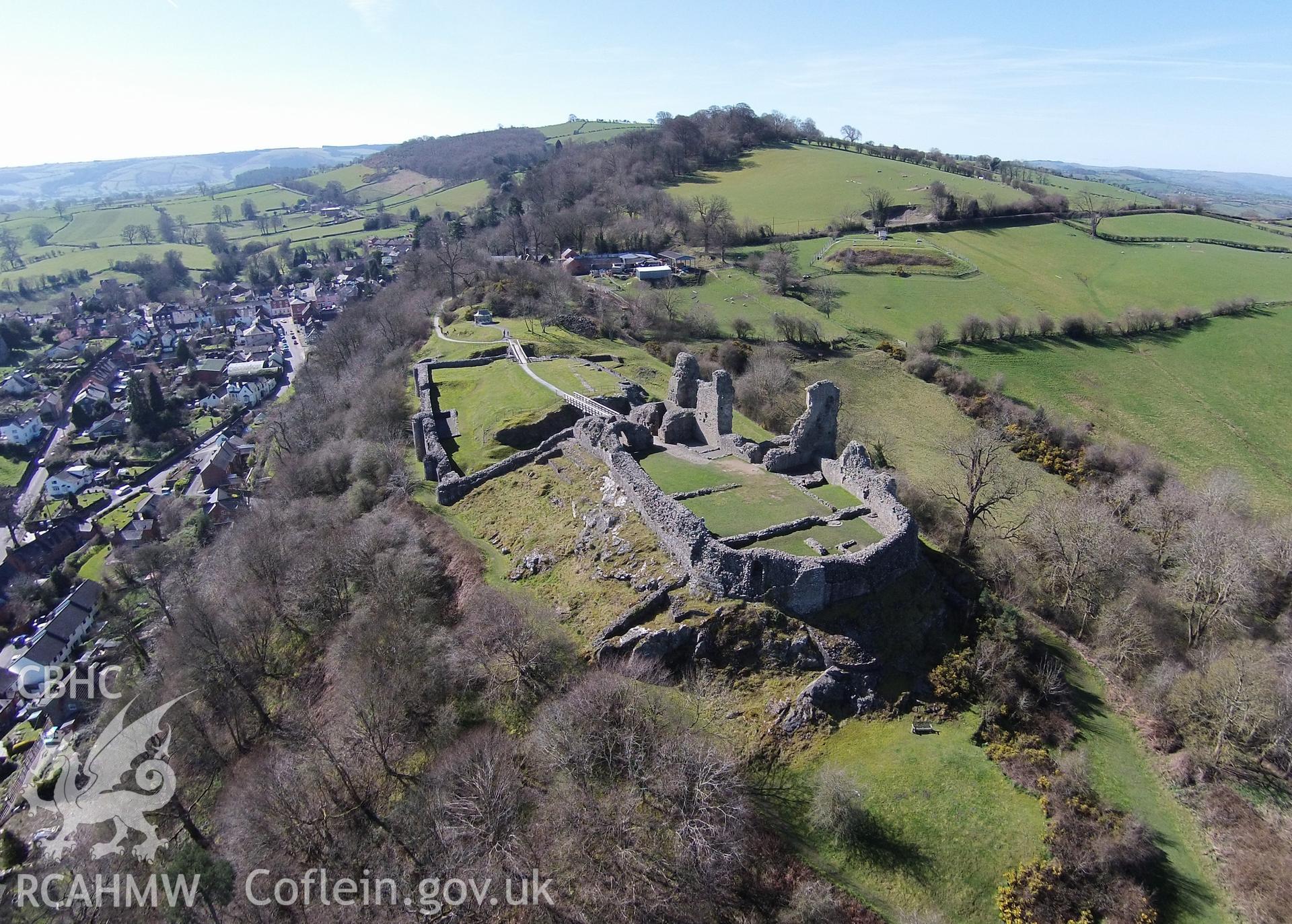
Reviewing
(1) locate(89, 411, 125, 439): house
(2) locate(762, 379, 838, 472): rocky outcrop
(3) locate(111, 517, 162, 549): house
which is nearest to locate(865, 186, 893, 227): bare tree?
(2) locate(762, 379, 838, 472): rocky outcrop

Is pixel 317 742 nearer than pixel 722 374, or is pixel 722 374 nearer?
pixel 317 742

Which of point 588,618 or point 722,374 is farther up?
point 722,374

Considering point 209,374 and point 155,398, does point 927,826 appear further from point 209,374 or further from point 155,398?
point 209,374

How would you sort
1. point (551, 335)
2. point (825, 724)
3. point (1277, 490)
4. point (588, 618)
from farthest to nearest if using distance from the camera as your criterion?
point (551, 335)
point (1277, 490)
point (588, 618)
point (825, 724)

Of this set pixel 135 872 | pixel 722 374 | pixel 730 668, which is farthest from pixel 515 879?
pixel 722 374

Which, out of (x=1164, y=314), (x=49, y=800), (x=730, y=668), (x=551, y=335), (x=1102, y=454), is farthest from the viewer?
(x=1164, y=314)

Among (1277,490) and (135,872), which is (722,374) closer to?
(135,872)


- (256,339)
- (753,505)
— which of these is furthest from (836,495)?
(256,339)
